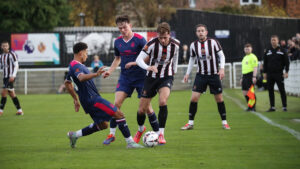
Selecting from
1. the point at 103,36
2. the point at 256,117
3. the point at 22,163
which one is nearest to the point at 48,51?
the point at 103,36

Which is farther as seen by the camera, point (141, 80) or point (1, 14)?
point (1, 14)

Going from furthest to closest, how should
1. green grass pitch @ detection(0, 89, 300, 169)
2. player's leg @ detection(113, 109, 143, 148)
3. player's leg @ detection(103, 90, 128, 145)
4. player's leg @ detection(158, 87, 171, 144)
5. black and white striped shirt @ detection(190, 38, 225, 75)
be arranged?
black and white striped shirt @ detection(190, 38, 225, 75), player's leg @ detection(103, 90, 128, 145), player's leg @ detection(158, 87, 171, 144), player's leg @ detection(113, 109, 143, 148), green grass pitch @ detection(0, 89, 300, 169)

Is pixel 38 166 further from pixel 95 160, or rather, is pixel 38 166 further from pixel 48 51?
pixel 48 51

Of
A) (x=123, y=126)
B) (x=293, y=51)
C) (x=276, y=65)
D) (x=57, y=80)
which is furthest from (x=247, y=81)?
(x=57, y=80)

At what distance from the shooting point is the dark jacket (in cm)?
1523

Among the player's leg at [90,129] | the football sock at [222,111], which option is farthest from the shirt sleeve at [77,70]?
the football sock at [222,111]

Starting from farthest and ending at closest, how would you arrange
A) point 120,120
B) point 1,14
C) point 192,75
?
point 1,14 < point 192,75 < point 120,120

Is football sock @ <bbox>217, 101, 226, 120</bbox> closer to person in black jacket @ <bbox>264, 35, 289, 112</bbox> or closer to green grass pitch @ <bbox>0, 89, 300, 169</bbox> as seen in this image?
green grass pitch @ <bbox>0, 89, 300, 169</bbox>

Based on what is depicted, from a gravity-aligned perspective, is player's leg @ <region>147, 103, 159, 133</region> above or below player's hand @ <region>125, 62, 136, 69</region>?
below

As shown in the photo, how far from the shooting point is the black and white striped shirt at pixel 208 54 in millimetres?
11109

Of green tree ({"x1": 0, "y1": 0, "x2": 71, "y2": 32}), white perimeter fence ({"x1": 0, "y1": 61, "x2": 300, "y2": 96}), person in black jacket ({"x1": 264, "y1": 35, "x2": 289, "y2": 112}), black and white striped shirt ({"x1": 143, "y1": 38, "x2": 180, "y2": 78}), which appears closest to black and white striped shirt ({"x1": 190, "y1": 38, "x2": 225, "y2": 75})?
black and white striped shirt ({"x1": 143, "y1": 38, "x2": 180, "y2": 78})

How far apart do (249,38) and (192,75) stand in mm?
5621

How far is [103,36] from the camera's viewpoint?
31.7m

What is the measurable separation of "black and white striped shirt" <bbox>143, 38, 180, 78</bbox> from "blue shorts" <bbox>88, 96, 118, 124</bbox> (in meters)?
1.22
